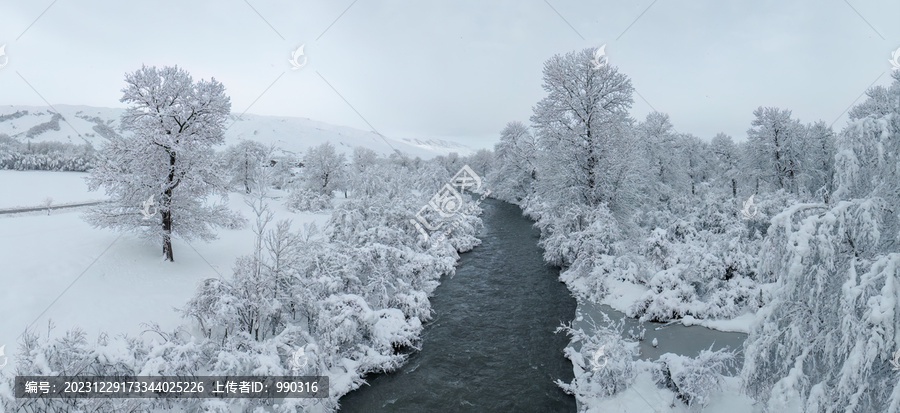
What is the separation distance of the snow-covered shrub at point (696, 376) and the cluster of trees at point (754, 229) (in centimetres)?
12

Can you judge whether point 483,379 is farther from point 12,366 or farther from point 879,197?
point 12,366

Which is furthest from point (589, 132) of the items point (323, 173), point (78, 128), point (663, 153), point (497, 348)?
point (78, 128)

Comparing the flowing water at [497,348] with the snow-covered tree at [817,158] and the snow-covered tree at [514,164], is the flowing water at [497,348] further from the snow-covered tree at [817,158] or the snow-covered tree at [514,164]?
the snow-covered tree at [514,164]

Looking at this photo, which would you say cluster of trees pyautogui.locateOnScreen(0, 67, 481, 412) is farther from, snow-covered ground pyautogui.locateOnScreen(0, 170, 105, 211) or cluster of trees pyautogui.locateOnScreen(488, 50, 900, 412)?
snow-covered ground pyautogui.locateOnScreen(0, 170, 105, 211)

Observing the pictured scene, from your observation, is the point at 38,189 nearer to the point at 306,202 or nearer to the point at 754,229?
the point at 306,202

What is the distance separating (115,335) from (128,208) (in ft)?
22.6

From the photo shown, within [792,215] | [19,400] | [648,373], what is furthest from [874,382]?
[19,400]

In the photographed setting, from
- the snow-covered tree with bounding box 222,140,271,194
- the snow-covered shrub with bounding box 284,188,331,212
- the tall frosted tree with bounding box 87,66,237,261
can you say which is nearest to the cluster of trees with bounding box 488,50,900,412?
the tall frosted tree with bounding box 87,66,237,261

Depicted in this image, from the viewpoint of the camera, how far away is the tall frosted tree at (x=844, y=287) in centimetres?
583

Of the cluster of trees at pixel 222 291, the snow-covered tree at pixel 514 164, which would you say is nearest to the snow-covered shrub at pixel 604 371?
the cluster of trees at pixel 222 291

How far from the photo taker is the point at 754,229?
80.0 ft

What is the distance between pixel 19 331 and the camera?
9.82 metres

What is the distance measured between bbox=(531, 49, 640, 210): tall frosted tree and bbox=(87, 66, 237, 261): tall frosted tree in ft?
54.0

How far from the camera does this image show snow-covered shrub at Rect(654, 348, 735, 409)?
9.42 m
